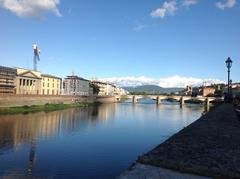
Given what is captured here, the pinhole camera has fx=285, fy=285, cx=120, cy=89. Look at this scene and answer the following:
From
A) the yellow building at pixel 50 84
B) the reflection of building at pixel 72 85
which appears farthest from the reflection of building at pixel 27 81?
the reflection of building at pixel 72 85

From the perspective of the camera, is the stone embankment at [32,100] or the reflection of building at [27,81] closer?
the stone embankment at [32,100]

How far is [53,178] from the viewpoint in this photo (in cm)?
1631

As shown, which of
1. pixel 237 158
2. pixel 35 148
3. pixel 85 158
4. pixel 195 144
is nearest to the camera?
pixel 237 158

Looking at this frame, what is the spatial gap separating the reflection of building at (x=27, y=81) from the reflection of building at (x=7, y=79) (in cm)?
274

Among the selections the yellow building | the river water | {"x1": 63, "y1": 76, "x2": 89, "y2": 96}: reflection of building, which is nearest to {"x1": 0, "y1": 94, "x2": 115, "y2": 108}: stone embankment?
the yellow building

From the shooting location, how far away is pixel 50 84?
130 metres

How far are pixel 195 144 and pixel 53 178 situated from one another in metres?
8.50

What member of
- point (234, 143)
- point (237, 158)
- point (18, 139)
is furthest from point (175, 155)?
point (18, 139)

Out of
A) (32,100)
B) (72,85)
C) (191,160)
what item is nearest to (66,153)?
(191,160)

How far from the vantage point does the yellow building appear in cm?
12444

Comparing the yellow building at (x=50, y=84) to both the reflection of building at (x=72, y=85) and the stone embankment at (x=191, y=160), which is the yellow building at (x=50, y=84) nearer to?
the reflection of building at (x=72, y=85)

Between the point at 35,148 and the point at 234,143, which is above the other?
the point at 234,143

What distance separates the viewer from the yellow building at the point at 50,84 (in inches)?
4899

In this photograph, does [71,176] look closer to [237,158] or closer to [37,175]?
[37,175]
